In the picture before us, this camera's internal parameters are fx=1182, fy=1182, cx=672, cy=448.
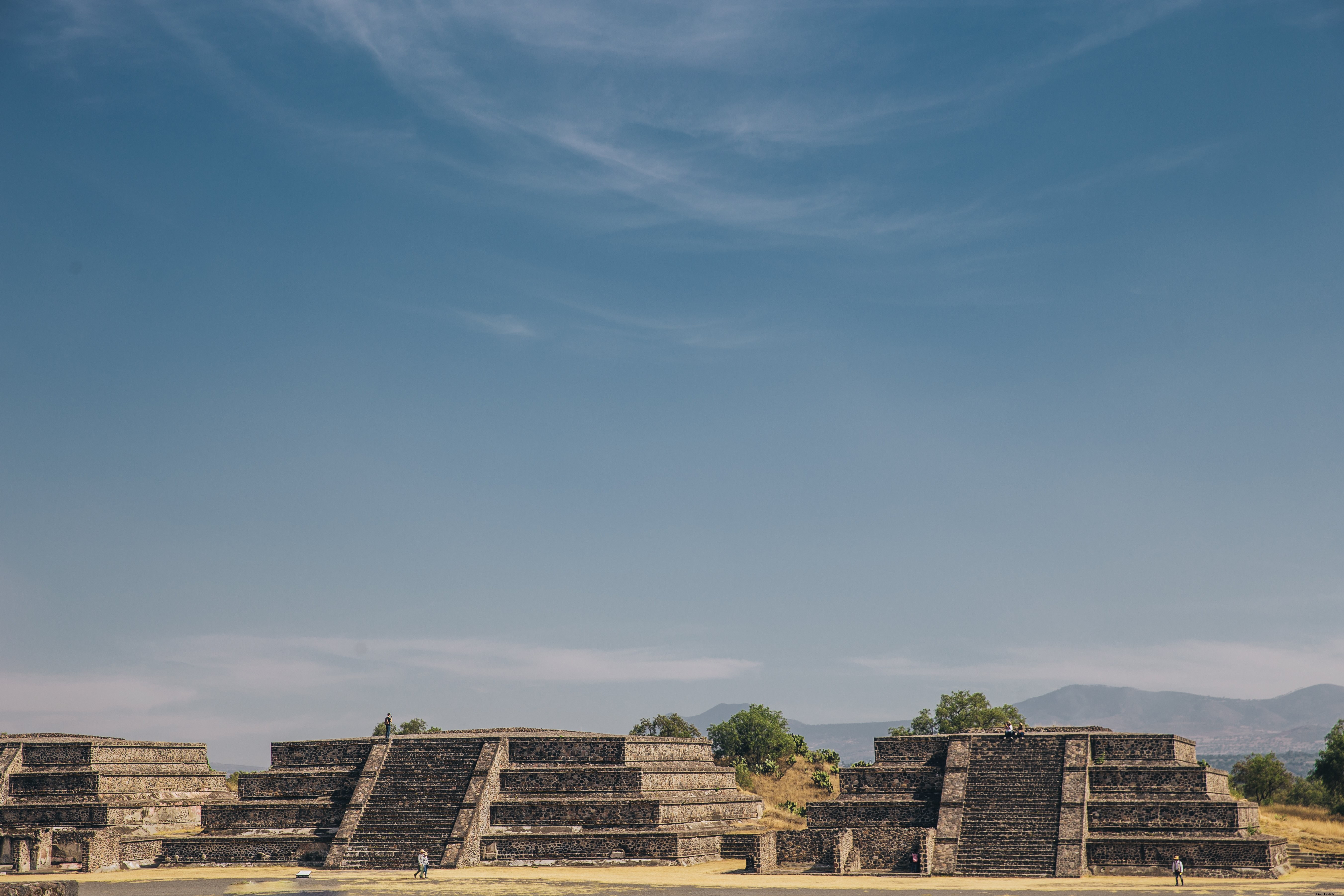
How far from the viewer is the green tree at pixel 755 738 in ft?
229

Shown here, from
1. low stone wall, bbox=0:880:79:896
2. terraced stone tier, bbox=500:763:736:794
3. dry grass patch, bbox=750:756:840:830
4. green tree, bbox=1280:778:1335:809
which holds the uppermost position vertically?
low stone wall, bbox=0:880:79:896

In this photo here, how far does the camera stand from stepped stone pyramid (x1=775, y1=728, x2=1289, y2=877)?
119 feet

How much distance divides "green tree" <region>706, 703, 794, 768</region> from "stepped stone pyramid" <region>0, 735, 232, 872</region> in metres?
29.2

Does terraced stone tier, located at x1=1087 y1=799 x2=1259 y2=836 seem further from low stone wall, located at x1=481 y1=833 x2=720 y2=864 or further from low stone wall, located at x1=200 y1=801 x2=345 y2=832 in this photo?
low stone wall, located at x1=200 y1=801 x2=345 y2=832

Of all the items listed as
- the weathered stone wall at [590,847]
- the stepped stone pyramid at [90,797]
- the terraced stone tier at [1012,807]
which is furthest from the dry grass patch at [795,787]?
the stepped stone pyramid at [90,797]

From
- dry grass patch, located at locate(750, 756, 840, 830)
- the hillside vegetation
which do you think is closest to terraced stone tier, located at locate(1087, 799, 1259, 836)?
the hillside vegetation

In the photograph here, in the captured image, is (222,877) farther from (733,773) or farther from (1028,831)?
(1028,831)

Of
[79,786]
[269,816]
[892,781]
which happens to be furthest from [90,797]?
[892,781]

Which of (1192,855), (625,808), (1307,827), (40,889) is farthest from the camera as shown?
(1307,827)

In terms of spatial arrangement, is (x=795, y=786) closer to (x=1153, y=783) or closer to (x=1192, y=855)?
(x=1153, y=783)

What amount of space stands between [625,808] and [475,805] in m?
5.31

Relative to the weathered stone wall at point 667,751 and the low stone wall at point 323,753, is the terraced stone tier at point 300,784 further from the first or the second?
the weathered stone wall at point 667,751

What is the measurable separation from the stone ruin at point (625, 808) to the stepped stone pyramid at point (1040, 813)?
7cm

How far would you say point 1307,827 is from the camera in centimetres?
4769
